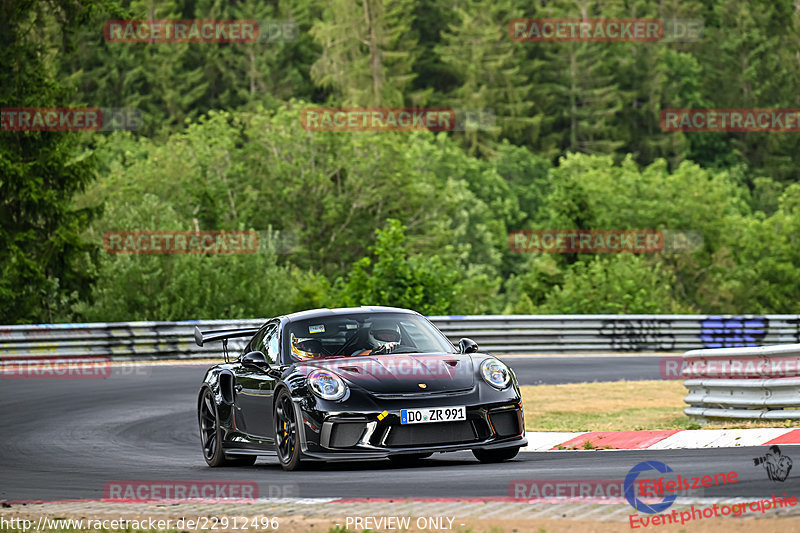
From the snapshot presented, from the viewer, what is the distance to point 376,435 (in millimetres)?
10086

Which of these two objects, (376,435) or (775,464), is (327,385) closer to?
(376,435)

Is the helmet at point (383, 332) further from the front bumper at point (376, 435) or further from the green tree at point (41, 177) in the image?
the green tree at point (41, 177)

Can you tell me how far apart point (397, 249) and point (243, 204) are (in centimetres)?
2916

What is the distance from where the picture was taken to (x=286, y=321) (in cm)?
1163

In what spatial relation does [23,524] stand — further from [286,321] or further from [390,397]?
[286,321]

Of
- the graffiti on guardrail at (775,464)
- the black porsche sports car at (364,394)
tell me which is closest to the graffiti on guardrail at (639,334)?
the black porsche sports car at (364,394)

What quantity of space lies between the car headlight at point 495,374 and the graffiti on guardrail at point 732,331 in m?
20.9

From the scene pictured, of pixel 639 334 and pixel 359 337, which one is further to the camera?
pixel 639 334

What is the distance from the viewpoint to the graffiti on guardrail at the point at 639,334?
30859mm

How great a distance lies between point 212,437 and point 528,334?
59.4ft

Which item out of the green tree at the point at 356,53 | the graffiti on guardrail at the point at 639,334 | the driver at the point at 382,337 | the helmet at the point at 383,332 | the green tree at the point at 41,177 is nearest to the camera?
the driver at the point at 382,337

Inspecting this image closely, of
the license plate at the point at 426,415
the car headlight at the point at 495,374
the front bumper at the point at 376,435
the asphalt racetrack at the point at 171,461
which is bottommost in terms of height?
the asphalt racetrack at the point at 171,461

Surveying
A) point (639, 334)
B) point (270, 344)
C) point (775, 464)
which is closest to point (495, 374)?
point (270, 344)

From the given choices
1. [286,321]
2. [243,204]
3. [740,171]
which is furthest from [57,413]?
[740,171]
